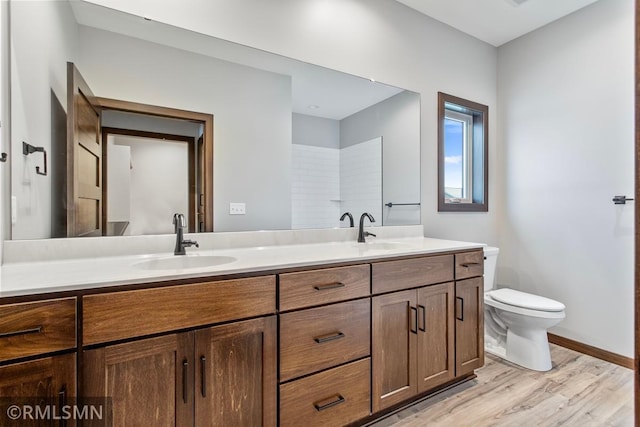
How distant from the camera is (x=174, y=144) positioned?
1645 millimetres

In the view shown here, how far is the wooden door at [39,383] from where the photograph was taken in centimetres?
83

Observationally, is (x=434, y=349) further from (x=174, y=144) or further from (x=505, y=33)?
(x=505, y=33)

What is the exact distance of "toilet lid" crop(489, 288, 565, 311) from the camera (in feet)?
6.75

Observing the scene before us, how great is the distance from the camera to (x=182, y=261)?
1.45 m

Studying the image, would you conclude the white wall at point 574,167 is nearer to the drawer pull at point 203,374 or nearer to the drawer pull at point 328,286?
the drawer pull at point 328,286

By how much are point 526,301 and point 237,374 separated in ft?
6.66

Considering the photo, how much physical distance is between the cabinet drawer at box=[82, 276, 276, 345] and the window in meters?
1.90

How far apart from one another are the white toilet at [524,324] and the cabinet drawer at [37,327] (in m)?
2.45

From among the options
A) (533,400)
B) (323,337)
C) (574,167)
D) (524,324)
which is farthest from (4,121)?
(574,167)

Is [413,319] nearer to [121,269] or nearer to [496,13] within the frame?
[121,269]

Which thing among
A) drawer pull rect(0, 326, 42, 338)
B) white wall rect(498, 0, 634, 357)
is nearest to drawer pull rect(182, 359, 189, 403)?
drawer pull rect(0, 326, 42, 338)

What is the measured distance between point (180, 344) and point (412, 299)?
1131 mm

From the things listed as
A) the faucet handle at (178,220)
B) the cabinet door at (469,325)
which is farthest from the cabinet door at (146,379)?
the cabinet door at (469,325)

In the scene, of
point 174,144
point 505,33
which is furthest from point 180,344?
point 505,33
